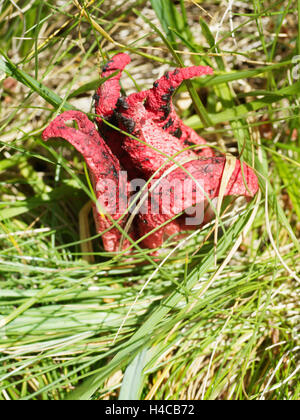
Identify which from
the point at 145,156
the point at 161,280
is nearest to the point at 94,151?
the point at 145,156

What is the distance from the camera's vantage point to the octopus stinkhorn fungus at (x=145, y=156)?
986 mm

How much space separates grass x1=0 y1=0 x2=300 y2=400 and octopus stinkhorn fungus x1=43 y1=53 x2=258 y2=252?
0.11 m

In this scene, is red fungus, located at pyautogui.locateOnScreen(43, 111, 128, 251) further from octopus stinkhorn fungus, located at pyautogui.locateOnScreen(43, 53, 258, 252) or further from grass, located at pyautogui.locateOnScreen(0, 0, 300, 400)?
grass, located at pyautogui.locateOnScreen(0, 0, 300, 400)

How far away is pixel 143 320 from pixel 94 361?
20 centimetres

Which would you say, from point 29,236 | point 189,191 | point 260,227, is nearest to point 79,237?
point 29,236

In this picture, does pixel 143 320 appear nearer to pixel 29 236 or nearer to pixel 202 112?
pixel 29 236

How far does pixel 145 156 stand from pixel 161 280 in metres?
0.50

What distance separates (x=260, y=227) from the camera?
4.94 feet

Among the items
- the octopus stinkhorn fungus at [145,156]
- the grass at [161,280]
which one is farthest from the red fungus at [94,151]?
the grass at [161,280]

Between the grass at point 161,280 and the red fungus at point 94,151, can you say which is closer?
the red fungus at point 94,151

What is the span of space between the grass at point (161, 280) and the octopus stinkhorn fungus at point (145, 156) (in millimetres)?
112

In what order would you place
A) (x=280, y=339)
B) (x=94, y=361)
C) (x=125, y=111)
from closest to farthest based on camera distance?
(x=125, y=111), (x=94, y=361), (x=280, y=339)

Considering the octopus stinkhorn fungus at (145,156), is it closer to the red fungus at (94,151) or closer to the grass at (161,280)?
the red fungus at (94,151)

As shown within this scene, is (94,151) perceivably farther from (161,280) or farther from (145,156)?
(161,280)
